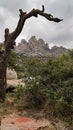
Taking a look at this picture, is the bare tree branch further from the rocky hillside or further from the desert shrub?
the rocky hillside

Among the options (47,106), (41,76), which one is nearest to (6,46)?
(41,76)

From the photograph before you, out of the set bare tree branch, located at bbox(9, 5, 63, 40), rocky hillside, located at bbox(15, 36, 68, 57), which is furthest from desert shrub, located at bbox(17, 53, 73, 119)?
rocky hillside, located at bbox(15, 36, 68, 57)

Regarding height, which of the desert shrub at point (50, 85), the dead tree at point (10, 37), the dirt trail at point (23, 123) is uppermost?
the dead tree at point (10, 37)

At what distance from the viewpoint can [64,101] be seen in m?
13.0

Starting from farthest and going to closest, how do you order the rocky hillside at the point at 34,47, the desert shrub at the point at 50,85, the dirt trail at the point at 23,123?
the rocky hillside at the point at 34,47 → the desert shrub at the point at 50,85 → the dirt trail at the point at 23,123

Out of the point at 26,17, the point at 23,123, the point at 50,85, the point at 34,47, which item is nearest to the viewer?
the point at 23,123

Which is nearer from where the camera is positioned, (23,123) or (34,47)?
(23,123)

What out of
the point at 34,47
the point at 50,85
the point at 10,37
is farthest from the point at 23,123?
the point at 34,47

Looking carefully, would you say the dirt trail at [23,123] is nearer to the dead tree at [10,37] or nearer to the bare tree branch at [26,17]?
the dead tree at [10,37]

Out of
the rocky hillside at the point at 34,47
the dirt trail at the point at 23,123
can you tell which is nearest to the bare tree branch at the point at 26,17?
the dirt trail at the point at 23,123

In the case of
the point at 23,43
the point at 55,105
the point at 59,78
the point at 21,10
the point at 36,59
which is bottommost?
the point at 55,105

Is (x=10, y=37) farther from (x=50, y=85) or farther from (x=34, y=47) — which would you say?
(x=34, y=47)

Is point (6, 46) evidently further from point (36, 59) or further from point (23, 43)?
point (23, 43)

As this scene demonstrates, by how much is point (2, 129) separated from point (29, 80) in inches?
189
